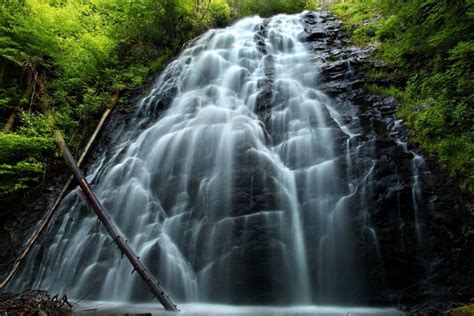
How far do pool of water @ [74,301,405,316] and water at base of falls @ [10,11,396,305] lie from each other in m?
0.18

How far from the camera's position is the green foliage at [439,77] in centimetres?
532

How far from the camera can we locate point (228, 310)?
4742mm

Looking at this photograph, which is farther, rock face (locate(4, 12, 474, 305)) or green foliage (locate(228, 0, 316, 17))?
green foliage (locate(228, 0, 316, 17))

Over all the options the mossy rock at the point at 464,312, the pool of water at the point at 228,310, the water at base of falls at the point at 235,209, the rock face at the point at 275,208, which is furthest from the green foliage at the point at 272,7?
the mossy rock at the point at 464,312

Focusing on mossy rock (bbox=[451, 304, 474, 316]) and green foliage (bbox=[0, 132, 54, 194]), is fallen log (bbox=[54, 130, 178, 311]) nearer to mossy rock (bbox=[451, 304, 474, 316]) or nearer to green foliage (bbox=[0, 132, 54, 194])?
green foliage (bbox=[0, 132, 54, 194])

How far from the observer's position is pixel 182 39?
14156 millimetres

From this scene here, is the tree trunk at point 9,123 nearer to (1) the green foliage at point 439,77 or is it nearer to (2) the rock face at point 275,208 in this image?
(2) the rock face at point 275,208

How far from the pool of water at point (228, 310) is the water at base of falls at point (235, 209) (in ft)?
0.60

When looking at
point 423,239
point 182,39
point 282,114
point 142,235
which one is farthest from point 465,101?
point 182,39

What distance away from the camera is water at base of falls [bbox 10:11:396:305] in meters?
5.27

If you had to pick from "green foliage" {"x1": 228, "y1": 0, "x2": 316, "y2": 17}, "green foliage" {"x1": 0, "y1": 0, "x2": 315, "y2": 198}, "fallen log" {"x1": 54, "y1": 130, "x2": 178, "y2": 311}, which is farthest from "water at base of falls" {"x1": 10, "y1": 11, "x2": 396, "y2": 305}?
"green foliage" {"x1": 228, "y1": 0, "x2": 316, "y2": 17}

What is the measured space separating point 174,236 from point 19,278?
3739mm

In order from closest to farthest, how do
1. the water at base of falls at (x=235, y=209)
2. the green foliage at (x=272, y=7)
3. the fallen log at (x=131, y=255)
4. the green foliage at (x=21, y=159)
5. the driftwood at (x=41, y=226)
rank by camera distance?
the fallen log at (x=131, y=255)
the water at base of falls at (x=235, y=209)
the driftwood at (x=41, y=226)
the green foliage at (x=21, y=159)
the green foliage at (x=272, y=7)

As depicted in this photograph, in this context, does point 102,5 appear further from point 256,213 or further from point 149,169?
point 256,213
